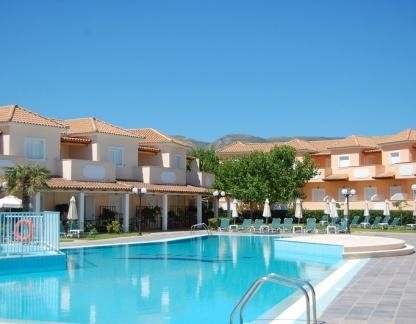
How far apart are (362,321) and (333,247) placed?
40.9 ft

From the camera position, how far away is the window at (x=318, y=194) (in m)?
49.7

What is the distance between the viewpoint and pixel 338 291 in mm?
11945

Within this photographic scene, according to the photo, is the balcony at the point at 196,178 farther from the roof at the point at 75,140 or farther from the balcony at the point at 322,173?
the balcony at the point at 322,173

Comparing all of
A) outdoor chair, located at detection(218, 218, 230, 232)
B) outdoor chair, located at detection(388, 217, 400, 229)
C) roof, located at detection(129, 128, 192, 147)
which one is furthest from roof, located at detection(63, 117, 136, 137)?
outdoor chair, located at detection(388, 217, 400, 229)

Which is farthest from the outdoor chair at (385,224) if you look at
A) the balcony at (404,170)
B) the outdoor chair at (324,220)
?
the balcony at (404,170)

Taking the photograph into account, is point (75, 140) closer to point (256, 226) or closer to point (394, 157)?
point (256, 226)

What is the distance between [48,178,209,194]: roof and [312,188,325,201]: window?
46.0ft

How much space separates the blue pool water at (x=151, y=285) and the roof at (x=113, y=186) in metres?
6.41

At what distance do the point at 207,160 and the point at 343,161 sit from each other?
13365mm

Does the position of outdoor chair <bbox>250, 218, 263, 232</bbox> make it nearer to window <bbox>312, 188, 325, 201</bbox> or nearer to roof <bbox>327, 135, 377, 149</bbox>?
window <bbox>312, 188, 325, 201</bbox>

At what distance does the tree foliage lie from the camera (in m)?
41.4

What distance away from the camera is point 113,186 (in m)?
33.2

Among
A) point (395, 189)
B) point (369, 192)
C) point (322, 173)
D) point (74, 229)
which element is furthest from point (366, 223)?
point (74, 229)

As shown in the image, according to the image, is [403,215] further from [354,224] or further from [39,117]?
[39,117]
